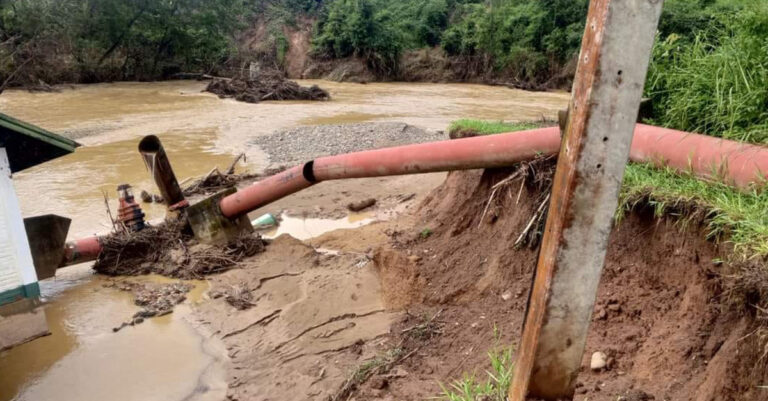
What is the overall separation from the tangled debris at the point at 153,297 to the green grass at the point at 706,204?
423cm

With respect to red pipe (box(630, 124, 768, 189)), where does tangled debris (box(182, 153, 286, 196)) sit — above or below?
below

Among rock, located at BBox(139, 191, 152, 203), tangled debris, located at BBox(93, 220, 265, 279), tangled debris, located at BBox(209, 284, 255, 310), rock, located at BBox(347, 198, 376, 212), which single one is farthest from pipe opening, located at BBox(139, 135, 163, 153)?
rock, located at BBox(347, 198, 376, 212)

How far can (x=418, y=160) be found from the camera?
4855 mm

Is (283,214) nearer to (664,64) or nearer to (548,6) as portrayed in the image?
(664,64)

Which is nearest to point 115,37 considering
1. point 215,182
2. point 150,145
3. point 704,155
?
point 215,182

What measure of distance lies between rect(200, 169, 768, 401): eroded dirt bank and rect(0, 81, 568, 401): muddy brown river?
1.71ft

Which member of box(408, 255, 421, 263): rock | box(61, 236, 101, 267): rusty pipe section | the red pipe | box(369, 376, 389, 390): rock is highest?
the red pipe

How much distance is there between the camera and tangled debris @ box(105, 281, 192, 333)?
5344mm

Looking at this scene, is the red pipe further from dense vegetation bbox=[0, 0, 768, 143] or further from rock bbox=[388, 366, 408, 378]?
dense vegetation bbox=[0, 0, 768, 143]

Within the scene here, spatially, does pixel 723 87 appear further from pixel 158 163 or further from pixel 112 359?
pixel 158 163

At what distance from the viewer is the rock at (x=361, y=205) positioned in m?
8.08

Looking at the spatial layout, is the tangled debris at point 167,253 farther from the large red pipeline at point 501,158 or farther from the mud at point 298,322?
the large red pipeline at point 501,158

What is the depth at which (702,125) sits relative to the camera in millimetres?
4020

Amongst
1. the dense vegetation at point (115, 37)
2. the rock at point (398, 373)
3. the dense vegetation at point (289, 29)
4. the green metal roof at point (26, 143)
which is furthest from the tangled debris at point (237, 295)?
the dense vegetation at point (115, 37)
